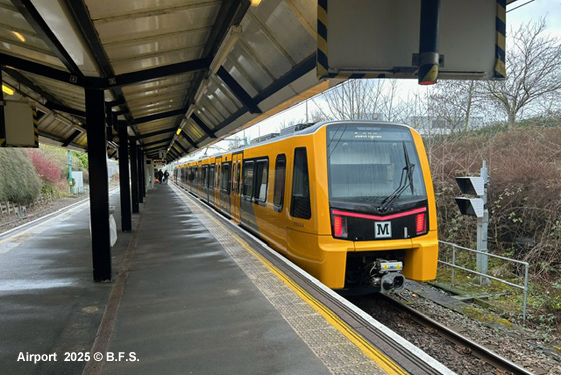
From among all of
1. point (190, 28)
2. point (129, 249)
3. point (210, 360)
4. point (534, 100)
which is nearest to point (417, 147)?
point (190, 28)

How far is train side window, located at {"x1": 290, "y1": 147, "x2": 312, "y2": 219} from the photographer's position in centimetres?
530

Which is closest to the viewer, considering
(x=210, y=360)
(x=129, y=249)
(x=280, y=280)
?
(x=210, y=360)

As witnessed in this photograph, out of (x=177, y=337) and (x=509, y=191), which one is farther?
(x=509, y=191)

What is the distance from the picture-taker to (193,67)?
19.4ft

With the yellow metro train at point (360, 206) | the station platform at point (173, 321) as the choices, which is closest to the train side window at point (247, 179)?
the station platform at point (173, 321)

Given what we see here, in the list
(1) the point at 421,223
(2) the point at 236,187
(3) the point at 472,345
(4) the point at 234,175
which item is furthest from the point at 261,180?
(3) the point at 472,345

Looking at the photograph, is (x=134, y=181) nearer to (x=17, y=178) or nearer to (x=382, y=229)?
(x=17, y=178)

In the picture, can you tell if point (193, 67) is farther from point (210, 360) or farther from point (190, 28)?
point (210, 360)

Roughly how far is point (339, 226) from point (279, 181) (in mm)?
1790

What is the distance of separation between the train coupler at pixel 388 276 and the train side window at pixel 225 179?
7.41m

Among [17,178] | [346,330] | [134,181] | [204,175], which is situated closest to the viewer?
[346,330]

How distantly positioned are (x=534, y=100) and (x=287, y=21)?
37.4 ft

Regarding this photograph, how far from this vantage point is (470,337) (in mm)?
5051

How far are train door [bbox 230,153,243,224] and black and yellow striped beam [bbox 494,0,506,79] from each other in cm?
690
